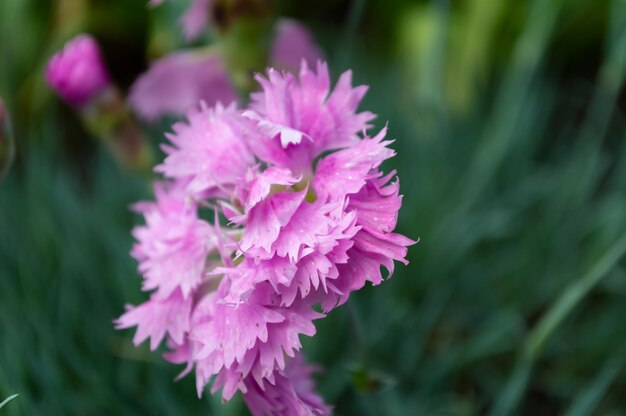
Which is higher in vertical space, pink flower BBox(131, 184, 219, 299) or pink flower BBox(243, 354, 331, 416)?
pink flower BBox(131, 184, 219, 299)

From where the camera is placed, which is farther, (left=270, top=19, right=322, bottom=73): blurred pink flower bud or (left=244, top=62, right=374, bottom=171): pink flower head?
(left=270, top=19, right=322, bottom=73): blurred pink flower bud

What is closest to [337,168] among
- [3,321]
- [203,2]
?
[203,2]

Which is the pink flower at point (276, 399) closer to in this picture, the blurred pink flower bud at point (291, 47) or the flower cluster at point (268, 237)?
the flower cluster at point (268, 237)

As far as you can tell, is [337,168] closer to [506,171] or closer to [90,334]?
[90,334]

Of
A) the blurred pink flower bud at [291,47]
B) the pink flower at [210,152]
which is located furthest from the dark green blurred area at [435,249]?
the pink flower at [210,152]

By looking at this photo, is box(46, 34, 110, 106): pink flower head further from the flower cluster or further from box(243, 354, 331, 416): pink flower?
box(243, 354, 331, 416): pink flower

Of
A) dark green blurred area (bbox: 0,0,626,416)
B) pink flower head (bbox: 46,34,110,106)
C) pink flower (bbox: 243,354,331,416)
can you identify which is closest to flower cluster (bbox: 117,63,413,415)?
pink flower (bbox: 243,354,331,416)
